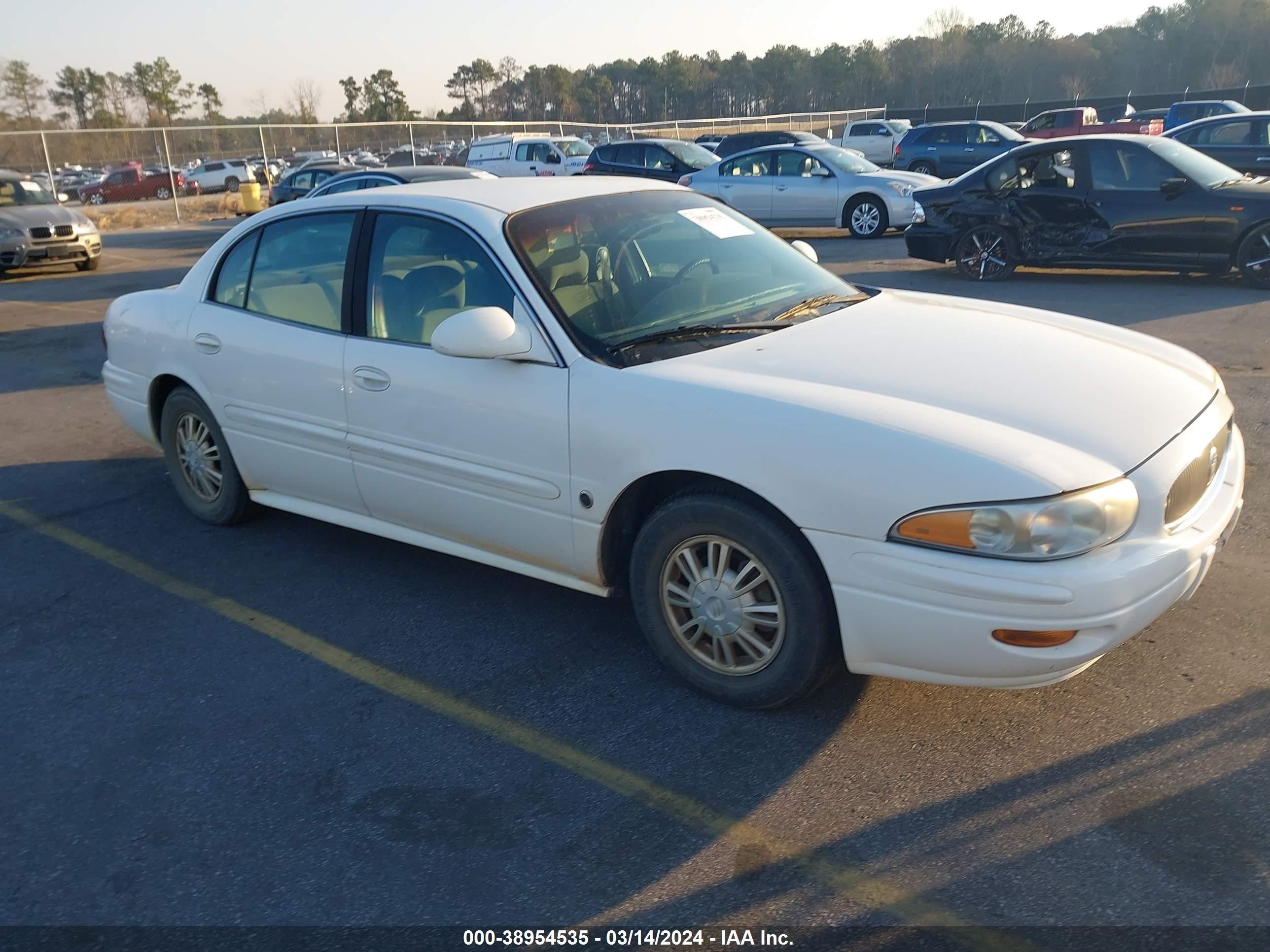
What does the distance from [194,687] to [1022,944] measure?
2.88m

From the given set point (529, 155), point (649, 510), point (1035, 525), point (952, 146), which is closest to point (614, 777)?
point (649, 510)

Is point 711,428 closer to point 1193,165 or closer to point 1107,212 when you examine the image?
point 1107,212

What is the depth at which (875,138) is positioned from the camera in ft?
112

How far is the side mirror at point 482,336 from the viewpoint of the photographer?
12.2ft

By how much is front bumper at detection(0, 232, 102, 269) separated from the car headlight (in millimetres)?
16251

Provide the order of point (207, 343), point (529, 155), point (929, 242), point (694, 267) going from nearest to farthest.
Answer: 1. point (694, 267)
2. point (207, 343)
3. point (929, 242)
4. point (529, 155)

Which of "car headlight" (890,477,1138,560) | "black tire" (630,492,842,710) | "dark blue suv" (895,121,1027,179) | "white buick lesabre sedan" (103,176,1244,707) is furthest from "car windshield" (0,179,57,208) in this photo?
"dark blue suv" (895,121,1027,179)

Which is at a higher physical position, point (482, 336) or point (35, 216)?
point (482, 336)

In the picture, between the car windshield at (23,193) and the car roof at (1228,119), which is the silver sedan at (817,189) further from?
the car windshield at (23,193)

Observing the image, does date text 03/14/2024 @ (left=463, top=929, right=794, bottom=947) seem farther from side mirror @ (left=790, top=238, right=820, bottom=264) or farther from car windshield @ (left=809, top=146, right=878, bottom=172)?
car windshield @ (left=809, top=146, right=878, bottom=172)

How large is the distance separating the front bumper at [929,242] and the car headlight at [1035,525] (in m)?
10.0

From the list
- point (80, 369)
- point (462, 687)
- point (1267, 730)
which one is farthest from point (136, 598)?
point (80, 369)

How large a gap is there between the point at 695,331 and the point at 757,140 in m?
25.9

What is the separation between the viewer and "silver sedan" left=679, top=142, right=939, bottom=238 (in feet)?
55.0
